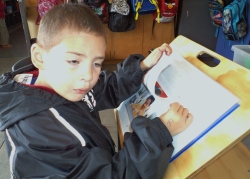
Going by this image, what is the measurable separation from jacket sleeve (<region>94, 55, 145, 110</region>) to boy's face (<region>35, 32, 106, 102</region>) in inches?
7.2

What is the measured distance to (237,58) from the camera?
0.88 meters

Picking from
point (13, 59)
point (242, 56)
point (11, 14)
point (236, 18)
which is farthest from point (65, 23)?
point (11, 14)

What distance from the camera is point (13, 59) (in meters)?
3.23

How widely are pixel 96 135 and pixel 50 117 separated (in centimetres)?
14

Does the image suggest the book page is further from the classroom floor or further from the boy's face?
the classroom floor

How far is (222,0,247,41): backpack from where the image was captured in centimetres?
216

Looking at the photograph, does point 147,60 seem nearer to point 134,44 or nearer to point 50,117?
point 50,117

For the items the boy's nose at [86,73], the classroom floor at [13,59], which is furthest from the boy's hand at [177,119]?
the classroom floor at [13,59]

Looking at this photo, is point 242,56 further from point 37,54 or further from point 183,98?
point 37,54

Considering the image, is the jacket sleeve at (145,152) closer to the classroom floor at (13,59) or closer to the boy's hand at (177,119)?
the boy's hand at (177,119)

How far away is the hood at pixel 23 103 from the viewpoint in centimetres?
53

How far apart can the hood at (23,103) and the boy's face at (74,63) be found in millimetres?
40

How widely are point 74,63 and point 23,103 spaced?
15cm

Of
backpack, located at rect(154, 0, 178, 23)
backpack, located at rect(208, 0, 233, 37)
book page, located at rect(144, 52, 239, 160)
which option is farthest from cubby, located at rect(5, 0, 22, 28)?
book page, located at rect(144, 52, 239, 160)
